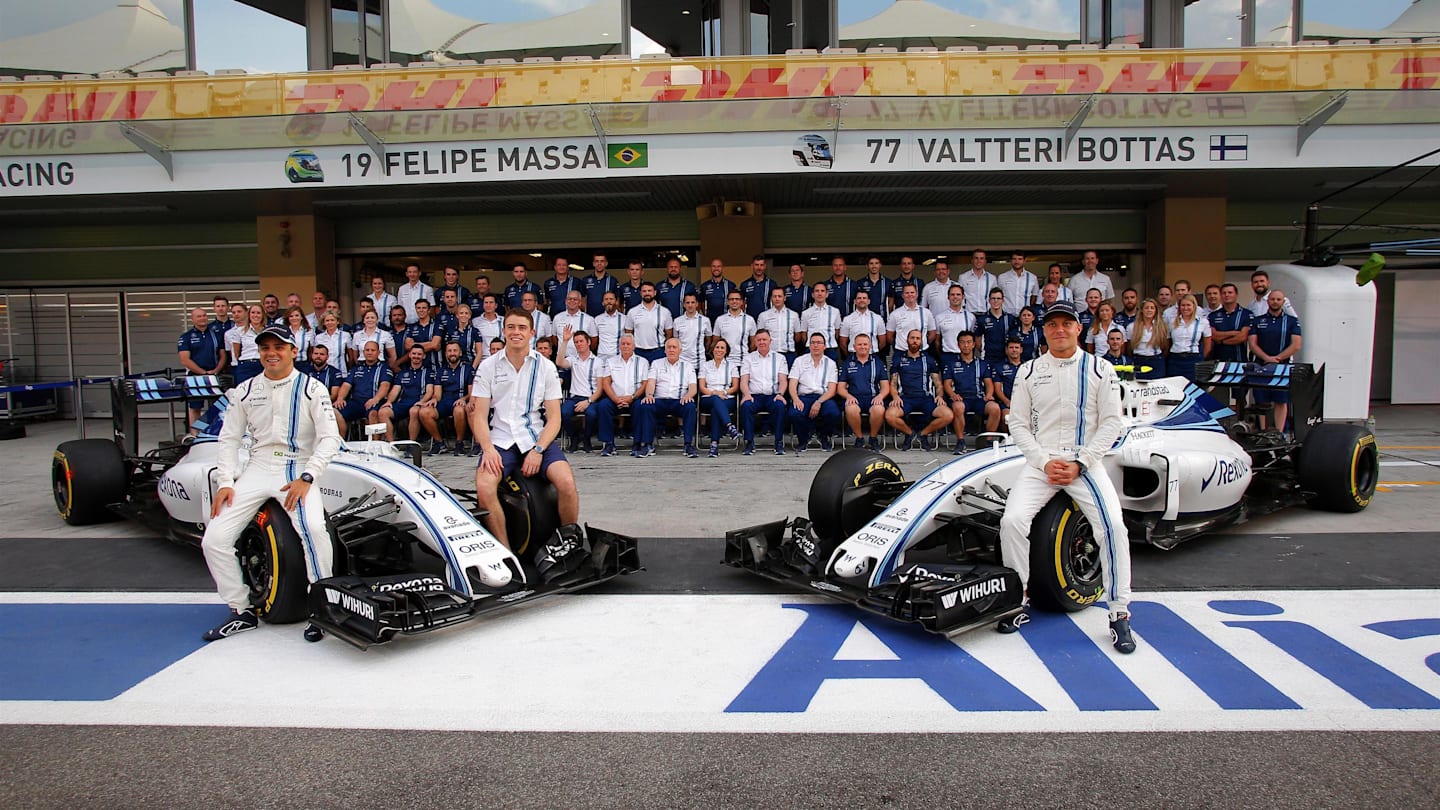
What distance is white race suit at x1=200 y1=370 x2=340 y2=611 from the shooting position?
4.37 metres

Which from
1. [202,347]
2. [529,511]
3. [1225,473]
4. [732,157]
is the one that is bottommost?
[529,511]

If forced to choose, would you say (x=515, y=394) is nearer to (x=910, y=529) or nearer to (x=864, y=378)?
(x=910, y=529)

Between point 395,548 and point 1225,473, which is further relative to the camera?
point 1225,473

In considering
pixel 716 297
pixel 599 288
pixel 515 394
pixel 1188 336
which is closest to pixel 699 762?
pixel 515 394

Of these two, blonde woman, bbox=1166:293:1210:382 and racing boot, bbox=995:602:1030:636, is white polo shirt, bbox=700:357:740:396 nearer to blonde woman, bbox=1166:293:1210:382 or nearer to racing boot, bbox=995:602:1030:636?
blonde woman, bbox=1166:293:1210:382

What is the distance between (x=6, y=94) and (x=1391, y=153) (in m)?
18.4

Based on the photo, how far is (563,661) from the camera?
399 centimetres

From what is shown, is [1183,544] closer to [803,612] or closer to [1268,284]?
[803,612]

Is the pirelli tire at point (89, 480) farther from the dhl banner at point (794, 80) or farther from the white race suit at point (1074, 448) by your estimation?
the white race suit at point (1074, 448)

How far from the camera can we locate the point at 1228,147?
1058 cm

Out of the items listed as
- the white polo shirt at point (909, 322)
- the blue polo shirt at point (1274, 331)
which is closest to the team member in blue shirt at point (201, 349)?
the white polo shirt at point (909, 322)

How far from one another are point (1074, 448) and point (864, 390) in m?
5.99

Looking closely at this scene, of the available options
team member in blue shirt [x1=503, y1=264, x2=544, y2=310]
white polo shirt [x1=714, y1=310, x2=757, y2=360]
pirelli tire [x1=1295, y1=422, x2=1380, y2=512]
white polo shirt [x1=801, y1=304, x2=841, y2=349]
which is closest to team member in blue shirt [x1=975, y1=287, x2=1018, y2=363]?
white polo shirt [x1=801, y1=304, x2=841, y2=349]

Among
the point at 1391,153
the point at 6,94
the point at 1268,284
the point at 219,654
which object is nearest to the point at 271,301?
the point at 6,94
